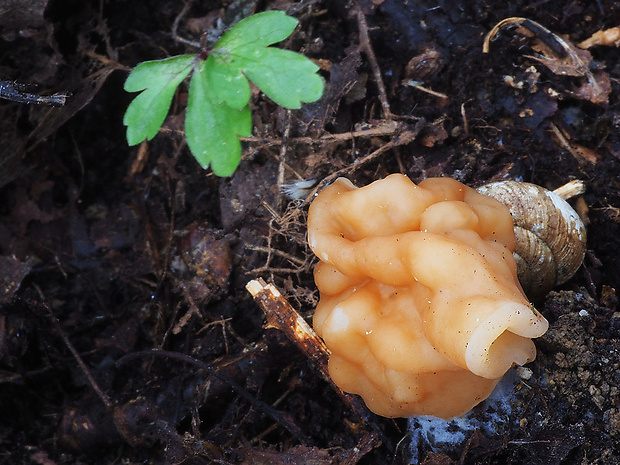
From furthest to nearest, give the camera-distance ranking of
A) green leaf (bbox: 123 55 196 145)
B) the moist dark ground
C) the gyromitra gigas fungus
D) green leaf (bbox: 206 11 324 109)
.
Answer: the moist dark ground < green leaf (bbox: 123 55 196 145) < green leaf (bbox: 206 11 324 109) < the gyromitra gigas fungus

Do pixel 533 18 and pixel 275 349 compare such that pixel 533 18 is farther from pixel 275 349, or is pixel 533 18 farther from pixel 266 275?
pixel 275 349

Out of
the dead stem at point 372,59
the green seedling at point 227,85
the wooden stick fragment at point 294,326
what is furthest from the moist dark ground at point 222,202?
the green seedling at point 227,85

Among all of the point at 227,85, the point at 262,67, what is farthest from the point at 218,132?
the point at 262,67

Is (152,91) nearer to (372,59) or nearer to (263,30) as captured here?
(263,30)

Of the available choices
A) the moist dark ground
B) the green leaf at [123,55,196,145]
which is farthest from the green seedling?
the moist dark ground

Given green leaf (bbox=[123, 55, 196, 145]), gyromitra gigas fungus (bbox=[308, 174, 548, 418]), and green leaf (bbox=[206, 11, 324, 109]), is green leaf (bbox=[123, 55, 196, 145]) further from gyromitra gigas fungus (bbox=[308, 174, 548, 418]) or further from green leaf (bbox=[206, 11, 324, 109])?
gyromitra gigas fungus (bbox=[308, 174, 548, 418])

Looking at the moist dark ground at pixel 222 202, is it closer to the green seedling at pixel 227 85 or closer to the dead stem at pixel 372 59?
the dead stem at pixel 372 59
